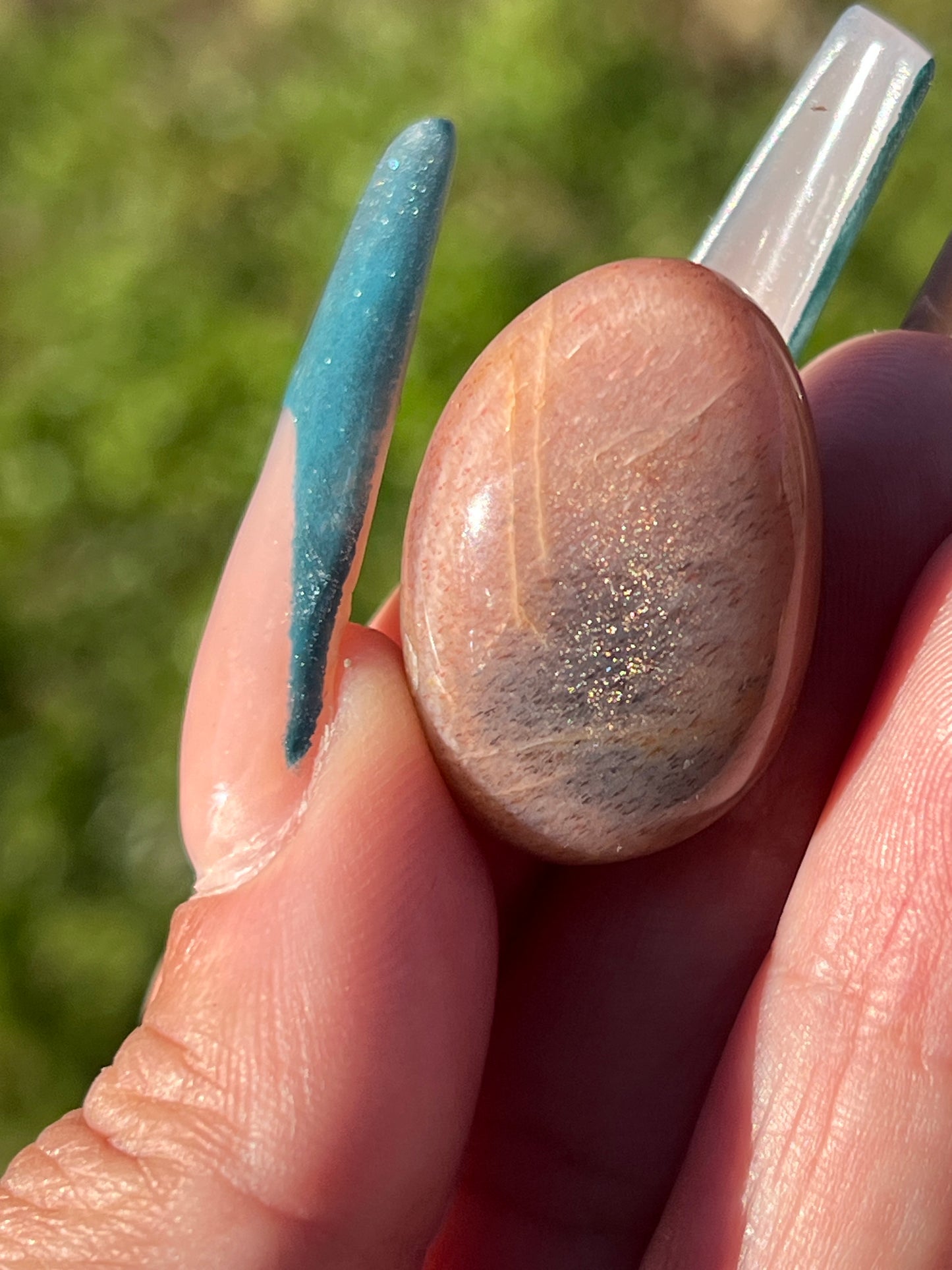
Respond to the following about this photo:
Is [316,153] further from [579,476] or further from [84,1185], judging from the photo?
[84,1185]

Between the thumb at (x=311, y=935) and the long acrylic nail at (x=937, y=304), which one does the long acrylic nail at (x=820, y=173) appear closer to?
the long acrylic nail at (x=937, y=304)

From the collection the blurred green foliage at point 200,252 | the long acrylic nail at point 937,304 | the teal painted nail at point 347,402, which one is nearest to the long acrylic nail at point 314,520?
the teal painted nail at point 347,402

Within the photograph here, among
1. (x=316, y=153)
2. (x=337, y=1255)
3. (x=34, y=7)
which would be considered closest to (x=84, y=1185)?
(x=337, y=1255)

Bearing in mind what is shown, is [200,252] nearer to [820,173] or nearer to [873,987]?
[820,173]

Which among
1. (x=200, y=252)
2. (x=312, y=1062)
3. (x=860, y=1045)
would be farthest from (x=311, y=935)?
(x=200, y=252)

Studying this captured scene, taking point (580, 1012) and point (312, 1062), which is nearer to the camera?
point (312, 1062)

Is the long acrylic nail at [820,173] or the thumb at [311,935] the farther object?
the long acrylic nail at [820,173]
